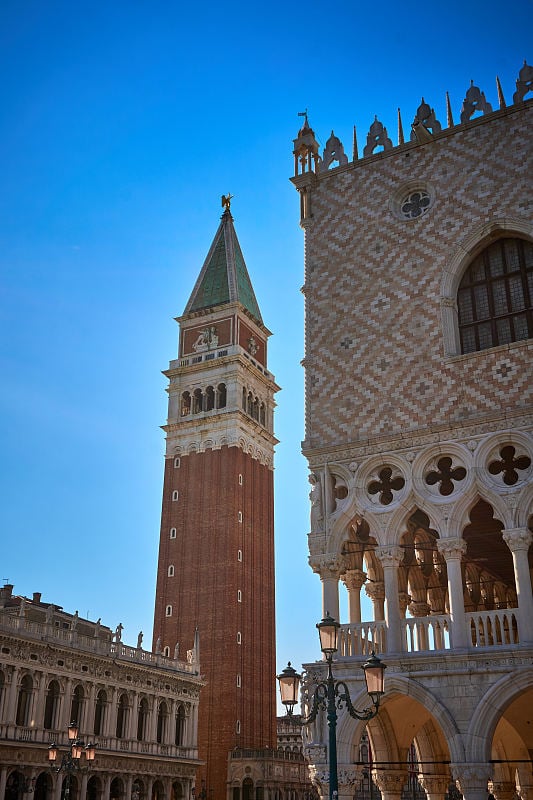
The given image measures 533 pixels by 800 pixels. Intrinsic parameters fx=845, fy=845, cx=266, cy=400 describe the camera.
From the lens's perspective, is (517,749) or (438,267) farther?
(517,749)

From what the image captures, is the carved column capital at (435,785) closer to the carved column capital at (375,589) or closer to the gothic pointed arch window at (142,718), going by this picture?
the carved column capital at (375,589)

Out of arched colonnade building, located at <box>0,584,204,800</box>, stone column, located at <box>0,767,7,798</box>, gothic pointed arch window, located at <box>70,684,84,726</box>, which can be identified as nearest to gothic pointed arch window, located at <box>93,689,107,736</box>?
arched colonnade building, located at <box>0,584,204,800</box>

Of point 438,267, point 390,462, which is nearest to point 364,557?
point 390,462

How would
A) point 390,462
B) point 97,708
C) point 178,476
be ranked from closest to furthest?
1. point 390,462
2. point 97,708
3. point 178,476

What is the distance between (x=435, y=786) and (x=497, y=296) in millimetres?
12208

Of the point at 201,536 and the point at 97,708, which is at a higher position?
the point at 201,536

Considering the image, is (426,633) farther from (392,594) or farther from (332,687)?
(332,687)

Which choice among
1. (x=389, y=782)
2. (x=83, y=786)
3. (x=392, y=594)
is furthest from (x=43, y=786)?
(x=392, y=594)

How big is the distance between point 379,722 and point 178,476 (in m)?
42.0

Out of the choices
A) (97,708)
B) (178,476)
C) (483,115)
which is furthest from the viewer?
(178,476)

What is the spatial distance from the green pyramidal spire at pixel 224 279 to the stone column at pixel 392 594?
4700cm

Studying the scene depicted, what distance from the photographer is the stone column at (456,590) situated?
16.9m

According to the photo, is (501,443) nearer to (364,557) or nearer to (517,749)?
(364,557)

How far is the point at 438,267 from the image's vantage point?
2012 cm
